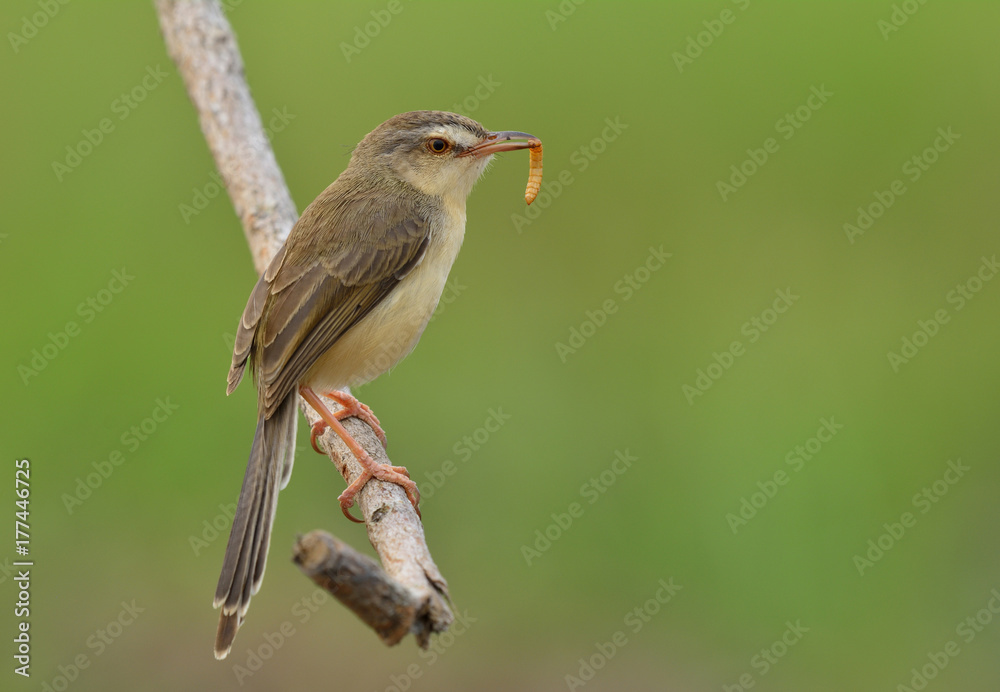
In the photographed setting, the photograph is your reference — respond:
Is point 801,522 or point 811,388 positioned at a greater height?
point 811,388

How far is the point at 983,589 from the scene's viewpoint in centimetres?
718

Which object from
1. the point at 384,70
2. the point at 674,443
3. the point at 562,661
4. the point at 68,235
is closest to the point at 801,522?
the point at 674,443

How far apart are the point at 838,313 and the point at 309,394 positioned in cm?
523

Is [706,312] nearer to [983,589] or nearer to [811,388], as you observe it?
[811,388]

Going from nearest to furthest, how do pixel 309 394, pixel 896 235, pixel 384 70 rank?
pixel 309 394
pixel 896 235
pixel 384 70
